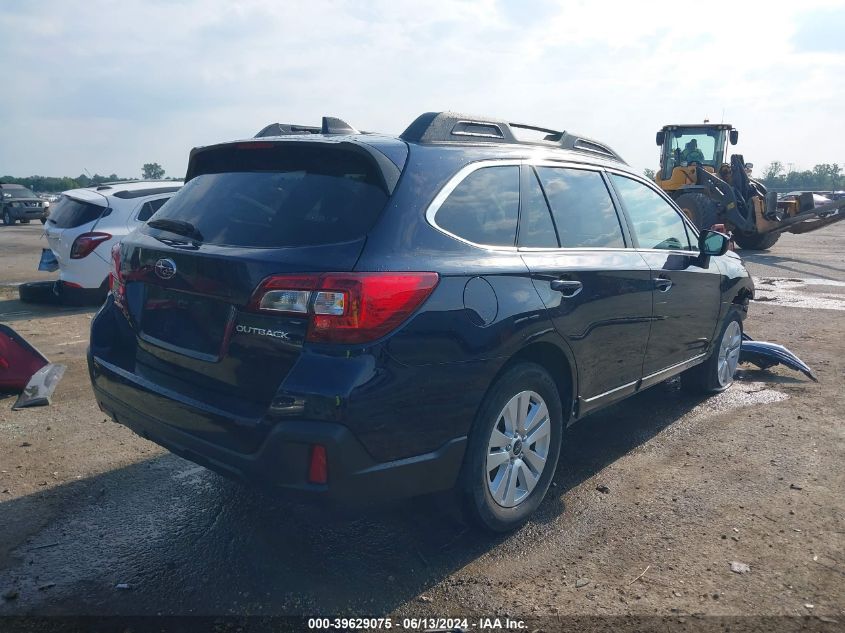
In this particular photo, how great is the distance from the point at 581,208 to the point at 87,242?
659cm

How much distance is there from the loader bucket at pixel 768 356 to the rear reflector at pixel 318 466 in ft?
16.4

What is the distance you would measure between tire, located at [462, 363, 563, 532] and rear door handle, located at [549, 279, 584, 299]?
396 mm

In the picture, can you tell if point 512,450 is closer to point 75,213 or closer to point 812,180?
point 75,213

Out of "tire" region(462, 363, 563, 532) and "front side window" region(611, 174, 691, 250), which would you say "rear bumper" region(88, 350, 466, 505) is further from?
"front side window" region(611, 174, 691, 250)

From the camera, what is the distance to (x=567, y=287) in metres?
3.49

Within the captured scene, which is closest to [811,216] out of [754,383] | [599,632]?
[754,383]

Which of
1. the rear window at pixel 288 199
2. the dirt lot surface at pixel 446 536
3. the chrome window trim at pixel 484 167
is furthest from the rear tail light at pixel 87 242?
the chrome window trim at pixel 484 167

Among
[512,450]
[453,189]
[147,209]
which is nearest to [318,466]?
[512,450]

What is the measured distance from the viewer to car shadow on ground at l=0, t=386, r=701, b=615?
2.80 metres

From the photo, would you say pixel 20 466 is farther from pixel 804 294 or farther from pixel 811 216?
pixel 811 216

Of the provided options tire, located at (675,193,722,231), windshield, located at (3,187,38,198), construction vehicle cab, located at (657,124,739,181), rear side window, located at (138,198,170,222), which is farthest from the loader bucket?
windshield, located at (3,187,38,198)

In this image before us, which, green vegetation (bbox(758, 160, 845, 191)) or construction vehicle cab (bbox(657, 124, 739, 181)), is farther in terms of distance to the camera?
green vegetation (bbox(758, 160, 845, 191))

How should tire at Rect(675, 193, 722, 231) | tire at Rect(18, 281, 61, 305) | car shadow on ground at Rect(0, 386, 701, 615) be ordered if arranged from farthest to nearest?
1. tire at Rect(675, 193, 722, 231)
2. tire at Rect(18, 281, 61, 305)
3. car shadow on ground at Rect(0, 386, 701, 615)

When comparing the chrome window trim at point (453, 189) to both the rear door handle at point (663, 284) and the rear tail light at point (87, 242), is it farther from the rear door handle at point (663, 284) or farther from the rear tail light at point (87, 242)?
the rear tail light at point (87, 242)
